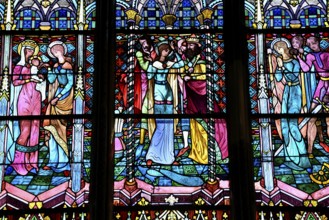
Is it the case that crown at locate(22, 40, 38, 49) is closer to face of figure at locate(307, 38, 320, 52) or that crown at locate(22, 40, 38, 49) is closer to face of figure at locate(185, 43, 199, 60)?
face of figure at locate(185, 43, 199, 60)

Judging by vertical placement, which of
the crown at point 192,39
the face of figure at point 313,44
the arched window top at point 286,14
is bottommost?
the face of figure at point 313,44

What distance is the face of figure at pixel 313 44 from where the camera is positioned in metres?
9.66

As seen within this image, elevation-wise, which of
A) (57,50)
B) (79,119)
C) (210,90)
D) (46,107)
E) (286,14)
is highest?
(286,14)

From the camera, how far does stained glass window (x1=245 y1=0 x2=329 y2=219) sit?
902 cm

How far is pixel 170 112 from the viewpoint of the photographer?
370 inches

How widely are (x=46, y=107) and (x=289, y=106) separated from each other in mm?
2003

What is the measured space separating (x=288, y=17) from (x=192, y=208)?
78.0 inches

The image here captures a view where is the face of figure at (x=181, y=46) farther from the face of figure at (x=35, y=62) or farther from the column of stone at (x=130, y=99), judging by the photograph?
the face of figure at (x=35, y=62)

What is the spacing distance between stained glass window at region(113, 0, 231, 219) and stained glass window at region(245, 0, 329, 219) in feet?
0.94

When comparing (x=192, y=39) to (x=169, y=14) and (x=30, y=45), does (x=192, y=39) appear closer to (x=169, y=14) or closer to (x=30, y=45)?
(x=169, y=14)

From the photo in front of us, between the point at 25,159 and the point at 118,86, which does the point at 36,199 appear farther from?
the point at 118,86

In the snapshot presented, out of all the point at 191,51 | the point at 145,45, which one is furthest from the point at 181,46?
the point at 145,45

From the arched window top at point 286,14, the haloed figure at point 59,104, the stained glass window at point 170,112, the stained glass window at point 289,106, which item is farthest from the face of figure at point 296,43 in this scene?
the haloed figure at point 59,104

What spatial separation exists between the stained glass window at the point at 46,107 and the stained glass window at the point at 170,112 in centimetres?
28
